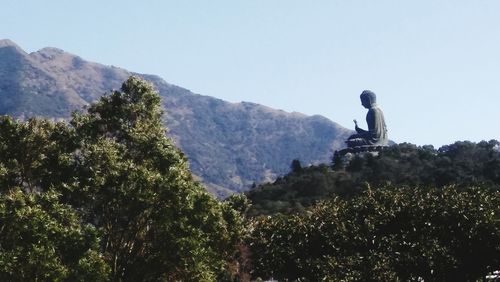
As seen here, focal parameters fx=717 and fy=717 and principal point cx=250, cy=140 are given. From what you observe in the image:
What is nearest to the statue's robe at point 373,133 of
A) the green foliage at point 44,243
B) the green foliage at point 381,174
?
the green foliage at point 381,174

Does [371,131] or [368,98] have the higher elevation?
[368,98]

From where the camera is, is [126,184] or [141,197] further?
[126,184]

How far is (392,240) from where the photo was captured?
110ft

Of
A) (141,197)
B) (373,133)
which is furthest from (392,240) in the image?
(373,133)

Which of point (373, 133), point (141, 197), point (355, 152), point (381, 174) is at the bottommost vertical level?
point (381, 174)

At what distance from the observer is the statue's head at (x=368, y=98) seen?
464 feet

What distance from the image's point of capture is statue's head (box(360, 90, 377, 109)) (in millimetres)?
141500

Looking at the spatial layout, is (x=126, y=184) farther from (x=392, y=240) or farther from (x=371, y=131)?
(x=371, y=131)

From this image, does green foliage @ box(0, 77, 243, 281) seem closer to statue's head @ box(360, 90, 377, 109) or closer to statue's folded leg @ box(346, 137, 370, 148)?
statue's folded leg @ box(346, 137, 370, 148)

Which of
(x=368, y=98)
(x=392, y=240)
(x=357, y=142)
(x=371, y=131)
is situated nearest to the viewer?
(x=392, y=240)

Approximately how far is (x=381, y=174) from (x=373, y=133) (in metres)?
32.8

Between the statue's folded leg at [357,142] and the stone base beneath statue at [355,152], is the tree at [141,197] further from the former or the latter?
the statue's folded leg at [357,142]

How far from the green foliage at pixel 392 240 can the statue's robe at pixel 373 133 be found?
90896mm

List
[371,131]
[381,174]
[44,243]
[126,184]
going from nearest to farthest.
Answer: [44,243]
[126,184]
[381,174]
[371,131]
